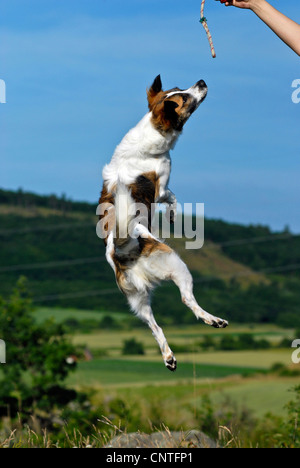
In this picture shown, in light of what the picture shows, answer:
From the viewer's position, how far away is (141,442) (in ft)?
27.3

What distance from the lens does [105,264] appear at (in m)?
71.8

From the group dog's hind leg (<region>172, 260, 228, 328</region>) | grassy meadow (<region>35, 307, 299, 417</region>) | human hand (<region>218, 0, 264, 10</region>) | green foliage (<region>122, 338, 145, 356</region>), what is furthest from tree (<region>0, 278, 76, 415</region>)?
green foliage (<region>122, 338, 145, 356</region>)

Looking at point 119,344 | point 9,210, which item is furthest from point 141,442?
point 9,210

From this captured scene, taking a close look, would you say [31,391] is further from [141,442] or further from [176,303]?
[176,303]

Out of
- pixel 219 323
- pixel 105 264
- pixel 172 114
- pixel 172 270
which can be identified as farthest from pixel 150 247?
pixel 105 264

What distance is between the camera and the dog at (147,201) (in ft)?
19.2

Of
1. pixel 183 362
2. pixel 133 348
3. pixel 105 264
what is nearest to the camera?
pixel 183 362

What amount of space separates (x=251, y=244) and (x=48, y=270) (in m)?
20.4

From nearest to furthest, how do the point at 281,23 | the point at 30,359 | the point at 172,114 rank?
the point at 281,23, the point at 172,114, the point at 30,359

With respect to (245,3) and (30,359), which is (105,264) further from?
(245,3)

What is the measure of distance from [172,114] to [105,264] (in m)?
65.7

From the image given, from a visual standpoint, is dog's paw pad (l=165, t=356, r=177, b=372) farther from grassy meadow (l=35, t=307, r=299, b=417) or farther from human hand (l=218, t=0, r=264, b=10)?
grassy meadow (l=35, t=307, r=299, b=417)

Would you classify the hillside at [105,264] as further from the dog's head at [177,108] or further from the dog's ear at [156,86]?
the dog's head at [177,108]

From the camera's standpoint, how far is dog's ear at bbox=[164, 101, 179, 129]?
20.9 ft
